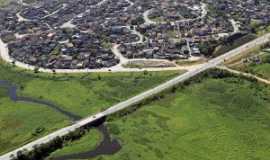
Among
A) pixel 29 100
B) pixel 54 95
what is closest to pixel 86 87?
pixel 54 95

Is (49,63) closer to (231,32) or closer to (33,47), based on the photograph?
(33,47)

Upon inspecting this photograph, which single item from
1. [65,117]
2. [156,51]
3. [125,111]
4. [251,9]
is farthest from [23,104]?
[251,9]

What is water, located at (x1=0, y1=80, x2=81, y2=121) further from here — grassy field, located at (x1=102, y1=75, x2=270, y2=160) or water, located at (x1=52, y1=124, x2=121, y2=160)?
grassy field, located at (x1=102, y1=75, x2=270, y2=160)

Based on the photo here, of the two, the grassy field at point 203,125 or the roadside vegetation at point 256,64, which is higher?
the roadside vegetation at point 256,64

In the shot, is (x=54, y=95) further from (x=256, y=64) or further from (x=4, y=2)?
(x=4, y=2)

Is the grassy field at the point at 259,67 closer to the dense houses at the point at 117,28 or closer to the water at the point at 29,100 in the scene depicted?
the dense houses at the point at 117,28

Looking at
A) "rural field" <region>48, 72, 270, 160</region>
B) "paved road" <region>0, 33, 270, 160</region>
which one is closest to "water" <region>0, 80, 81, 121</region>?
"paved road" <region>0, 33, 270, 160</region>

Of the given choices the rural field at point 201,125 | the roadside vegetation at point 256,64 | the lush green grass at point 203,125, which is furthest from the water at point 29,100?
the roadside vegetation at point 256,64
